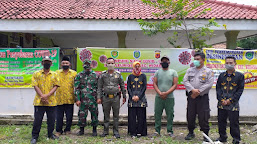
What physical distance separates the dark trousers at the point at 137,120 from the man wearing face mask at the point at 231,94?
161cm

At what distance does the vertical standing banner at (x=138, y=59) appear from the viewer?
6113mm

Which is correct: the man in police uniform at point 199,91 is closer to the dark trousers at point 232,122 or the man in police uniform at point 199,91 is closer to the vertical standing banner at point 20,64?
the dark trousers at point 232,122

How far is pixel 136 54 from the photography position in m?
6.14

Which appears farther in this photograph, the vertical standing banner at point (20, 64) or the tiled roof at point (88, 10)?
the tiled roof at point (88, 10)

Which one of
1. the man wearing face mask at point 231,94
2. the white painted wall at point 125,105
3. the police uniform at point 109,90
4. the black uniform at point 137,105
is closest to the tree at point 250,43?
the white painted wall at point 125,105

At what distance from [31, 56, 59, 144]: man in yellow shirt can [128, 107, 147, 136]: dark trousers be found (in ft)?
5.50

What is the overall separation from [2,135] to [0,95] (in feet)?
4.50

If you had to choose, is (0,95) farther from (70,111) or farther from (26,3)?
(26,3)

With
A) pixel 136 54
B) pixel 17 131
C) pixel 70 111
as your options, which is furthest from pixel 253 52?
pixel 17 131

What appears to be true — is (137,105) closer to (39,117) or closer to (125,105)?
(125,105)

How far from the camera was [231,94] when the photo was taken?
460cm

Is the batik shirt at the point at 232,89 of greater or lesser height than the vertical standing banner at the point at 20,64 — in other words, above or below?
below

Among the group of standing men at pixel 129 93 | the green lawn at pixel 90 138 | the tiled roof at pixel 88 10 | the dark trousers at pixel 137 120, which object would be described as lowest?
the green lawn at pixel 90 138

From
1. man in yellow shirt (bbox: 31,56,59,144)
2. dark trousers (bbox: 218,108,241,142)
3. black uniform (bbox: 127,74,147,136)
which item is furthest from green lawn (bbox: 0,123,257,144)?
man in yellow shirt (bbox: 31,56,59,144)
